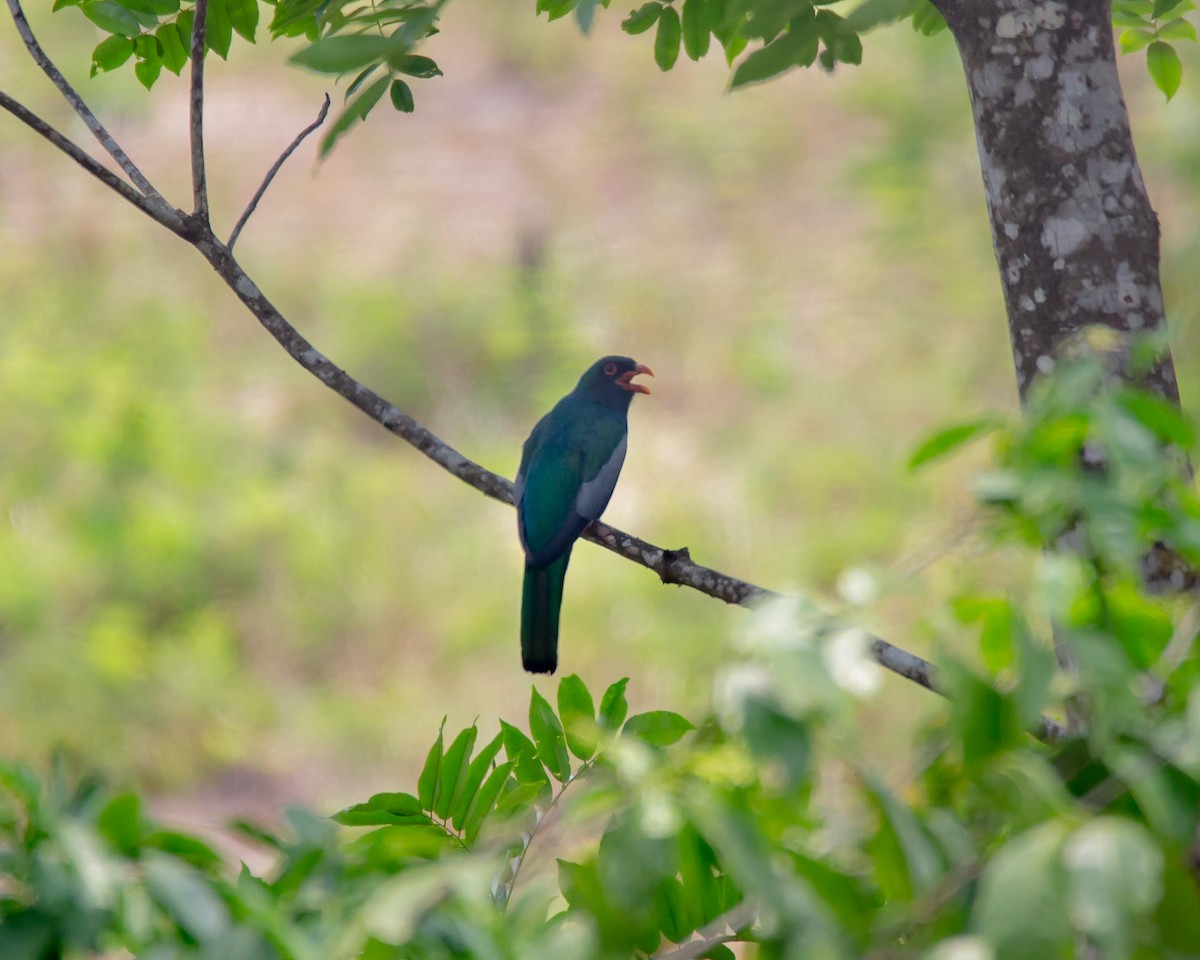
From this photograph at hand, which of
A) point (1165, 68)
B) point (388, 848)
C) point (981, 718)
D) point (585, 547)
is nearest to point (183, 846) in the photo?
point (388, 848)

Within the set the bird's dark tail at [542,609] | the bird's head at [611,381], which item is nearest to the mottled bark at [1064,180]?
the bird's dark tail at [542,609]

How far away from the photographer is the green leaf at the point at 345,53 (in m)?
1.68

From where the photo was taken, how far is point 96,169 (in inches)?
109

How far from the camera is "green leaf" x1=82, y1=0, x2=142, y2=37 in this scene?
2.72 meters

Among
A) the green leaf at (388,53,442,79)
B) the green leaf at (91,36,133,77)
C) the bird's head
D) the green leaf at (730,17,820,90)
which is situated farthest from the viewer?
the bird's head

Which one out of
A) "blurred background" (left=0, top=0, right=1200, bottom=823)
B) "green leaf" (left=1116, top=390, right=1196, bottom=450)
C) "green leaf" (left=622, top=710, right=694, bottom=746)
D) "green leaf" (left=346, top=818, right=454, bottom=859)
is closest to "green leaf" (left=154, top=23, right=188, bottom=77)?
"green leaf" (left=622, top=710, right=694, bottom=746)

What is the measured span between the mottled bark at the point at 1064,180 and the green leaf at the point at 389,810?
127 centimetres

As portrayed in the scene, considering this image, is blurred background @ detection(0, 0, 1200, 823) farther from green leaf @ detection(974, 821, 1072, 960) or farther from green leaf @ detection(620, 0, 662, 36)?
green leaf @ detection(974, 821, 1072, 960)

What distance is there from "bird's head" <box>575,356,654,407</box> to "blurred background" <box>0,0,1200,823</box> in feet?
7.03

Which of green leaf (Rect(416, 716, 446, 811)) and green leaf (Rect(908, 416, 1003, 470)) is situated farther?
green leaf (Rect(416, 716, 446, 811))

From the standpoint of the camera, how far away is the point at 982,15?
2420 mm

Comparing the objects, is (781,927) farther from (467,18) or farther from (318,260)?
(467,18)

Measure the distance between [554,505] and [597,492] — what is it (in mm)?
148

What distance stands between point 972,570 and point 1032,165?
3.96ft
